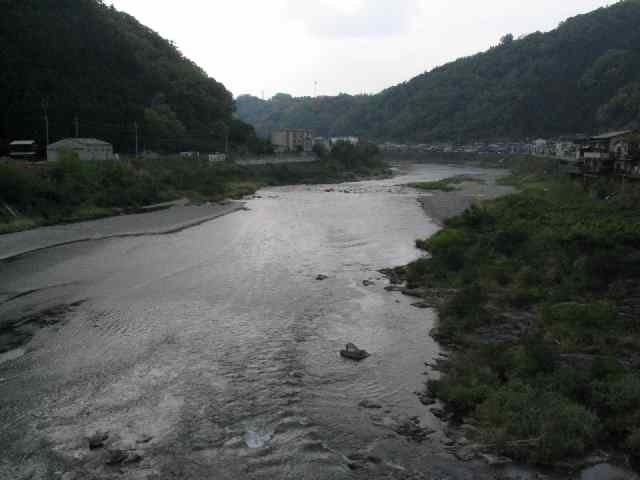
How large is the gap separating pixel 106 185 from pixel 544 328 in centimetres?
2904

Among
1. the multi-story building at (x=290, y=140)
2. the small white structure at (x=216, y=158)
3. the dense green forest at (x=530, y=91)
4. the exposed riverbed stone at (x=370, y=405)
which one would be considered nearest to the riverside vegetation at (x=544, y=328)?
the exposed riverbed stone at (x=370, y=405)

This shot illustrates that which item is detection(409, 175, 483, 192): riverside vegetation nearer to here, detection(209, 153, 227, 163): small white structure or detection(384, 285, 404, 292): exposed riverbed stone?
detection(209, 153, 227, 163): small white structure

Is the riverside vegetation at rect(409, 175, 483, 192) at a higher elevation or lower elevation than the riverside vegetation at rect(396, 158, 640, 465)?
A: higher

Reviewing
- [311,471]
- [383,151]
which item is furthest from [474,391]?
[383,151]

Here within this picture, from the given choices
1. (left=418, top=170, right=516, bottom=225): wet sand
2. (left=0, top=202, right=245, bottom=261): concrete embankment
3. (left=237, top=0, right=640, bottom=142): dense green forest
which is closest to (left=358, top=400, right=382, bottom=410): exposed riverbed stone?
(left=0, top=202, right=245, bottom=261): concrete embankment

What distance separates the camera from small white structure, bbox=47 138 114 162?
34.7 m

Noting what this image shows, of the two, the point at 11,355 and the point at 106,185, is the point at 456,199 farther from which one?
the point at 11,355

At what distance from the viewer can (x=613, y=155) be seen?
97.7 feet

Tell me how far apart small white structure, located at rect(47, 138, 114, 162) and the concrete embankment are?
26.4 feet

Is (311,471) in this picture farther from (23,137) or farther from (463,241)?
(23,137)

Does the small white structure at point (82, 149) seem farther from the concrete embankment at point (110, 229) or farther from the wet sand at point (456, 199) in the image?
the wet sand at point (456, 199)

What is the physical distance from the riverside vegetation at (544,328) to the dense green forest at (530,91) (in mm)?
54492

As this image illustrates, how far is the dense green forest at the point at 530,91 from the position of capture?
79.2 m

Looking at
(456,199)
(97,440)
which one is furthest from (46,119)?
(97,440)
